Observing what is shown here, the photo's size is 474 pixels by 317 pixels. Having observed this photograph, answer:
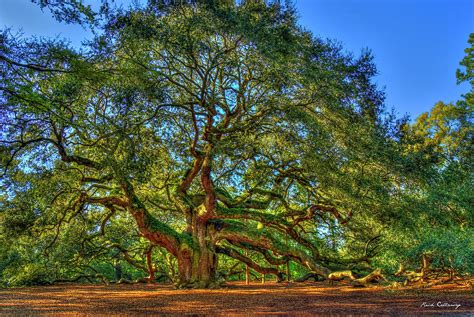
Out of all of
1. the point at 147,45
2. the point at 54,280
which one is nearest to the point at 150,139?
the point at 147,45

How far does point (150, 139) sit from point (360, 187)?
620cm

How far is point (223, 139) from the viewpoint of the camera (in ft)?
37.8

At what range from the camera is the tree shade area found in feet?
28.8

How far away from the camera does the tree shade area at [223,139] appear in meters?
8.77

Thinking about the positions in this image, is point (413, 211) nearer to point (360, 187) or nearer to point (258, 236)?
point (360, 187)

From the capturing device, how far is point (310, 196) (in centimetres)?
1457
